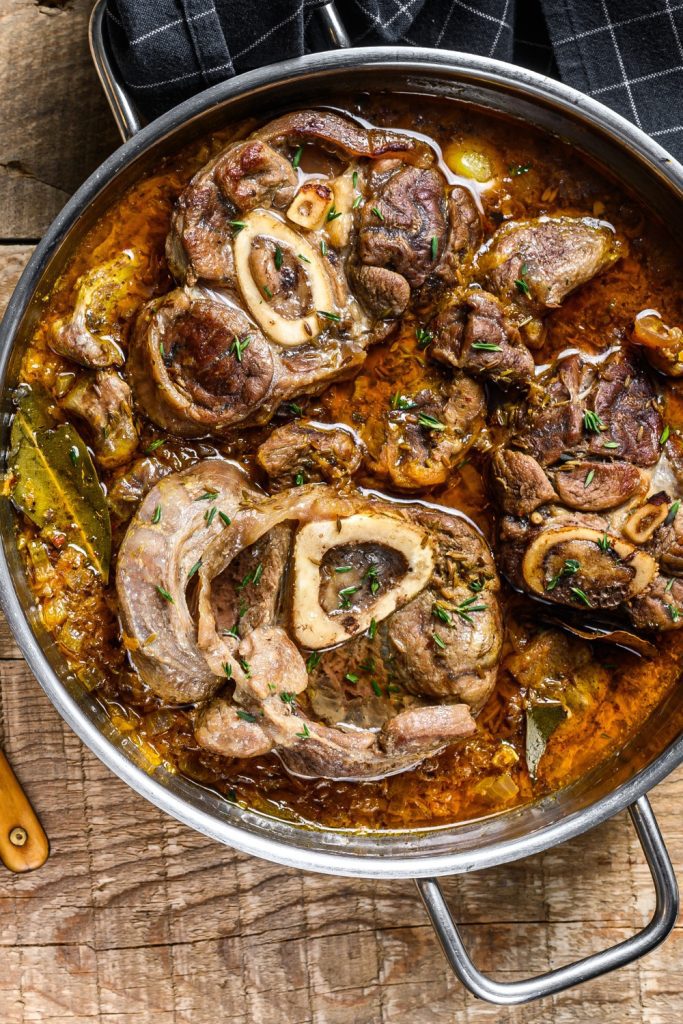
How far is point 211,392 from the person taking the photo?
8.32 ft

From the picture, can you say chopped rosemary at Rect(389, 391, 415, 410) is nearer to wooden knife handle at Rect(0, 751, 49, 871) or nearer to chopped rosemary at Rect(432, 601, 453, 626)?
chopped rosemary at Rect(432, 601, 453, 626)

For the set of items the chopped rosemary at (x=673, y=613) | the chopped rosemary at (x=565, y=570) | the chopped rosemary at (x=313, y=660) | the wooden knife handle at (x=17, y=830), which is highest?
the chopped rosemary at (x=565, y=570)

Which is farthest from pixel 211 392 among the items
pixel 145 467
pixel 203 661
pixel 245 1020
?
pixel 245 1020

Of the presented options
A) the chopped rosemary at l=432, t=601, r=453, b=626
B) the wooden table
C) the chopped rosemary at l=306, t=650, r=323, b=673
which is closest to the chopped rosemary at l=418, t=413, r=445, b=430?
the chopped rosemary at l=432, t=601, r=453, b=626

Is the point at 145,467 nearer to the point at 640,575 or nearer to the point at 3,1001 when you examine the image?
the point at 640,575

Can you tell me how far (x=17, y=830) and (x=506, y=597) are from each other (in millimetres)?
1861

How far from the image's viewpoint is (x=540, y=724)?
2713mm

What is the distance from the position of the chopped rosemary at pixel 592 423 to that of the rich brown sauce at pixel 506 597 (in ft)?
0.84

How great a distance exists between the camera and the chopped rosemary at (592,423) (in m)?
2.53

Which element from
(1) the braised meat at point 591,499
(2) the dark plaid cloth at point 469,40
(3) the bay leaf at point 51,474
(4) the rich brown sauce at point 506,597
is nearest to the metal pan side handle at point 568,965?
(4) the rich brown sauce at point 506,597

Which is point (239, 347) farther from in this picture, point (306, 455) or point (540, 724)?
point (540, 724)

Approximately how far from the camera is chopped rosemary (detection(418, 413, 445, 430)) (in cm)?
257

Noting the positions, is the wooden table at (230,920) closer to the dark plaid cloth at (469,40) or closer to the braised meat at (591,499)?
the braised meat at (591,499)

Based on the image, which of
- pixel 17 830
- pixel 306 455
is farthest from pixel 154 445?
pixel 17 830
